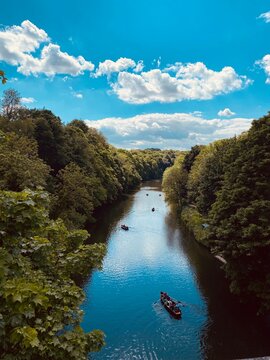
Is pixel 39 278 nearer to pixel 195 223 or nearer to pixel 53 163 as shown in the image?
pixel 195 223

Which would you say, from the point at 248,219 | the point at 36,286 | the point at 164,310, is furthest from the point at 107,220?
the point at 36,286

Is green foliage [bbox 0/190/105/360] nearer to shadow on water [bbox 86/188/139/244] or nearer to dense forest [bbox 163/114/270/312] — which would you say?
dense forest [bbox 163/114/270/312]

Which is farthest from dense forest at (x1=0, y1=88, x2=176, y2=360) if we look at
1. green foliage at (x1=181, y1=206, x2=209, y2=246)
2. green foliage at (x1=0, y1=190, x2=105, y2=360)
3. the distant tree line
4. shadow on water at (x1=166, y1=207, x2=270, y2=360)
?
green foliage at (x1=181, y1=206, x2=209, y2=246)

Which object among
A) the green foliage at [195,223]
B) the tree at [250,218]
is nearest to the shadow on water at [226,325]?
the tree at [250,218]

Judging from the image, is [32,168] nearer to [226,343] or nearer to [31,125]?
[31,125]

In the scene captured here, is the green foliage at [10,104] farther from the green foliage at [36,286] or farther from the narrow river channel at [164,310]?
the green foliage at [36,286]
